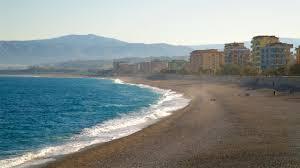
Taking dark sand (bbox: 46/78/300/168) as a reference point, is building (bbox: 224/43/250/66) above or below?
above

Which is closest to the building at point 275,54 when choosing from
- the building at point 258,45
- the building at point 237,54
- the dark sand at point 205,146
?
the building at point 258,45

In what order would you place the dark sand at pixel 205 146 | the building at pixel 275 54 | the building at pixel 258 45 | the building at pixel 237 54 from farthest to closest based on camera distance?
the building at pixel 237 54, the building at pixel 258 45, the building at pixel 275 54, the dark sand at pixel 205 146

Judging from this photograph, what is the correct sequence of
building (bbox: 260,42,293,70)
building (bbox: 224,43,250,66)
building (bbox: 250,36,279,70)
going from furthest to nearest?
building (bbox: 224,43,250,66) → building (bbox: 250,36,279,70) → building (bbox: 260,42,293,70)

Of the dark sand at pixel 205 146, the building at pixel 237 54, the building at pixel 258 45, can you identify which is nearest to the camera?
the dark sand at pixel 205 146

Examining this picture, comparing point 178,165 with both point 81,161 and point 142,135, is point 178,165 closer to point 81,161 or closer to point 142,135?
point 81,161

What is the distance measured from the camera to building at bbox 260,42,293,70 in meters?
142

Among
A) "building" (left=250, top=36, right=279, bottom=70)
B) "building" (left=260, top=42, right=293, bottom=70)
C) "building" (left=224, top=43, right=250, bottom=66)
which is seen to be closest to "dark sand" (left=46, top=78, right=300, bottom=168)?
"building" (left=260, top=42, right=293, bottom=70)

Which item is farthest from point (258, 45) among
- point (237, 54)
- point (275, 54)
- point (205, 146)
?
point (205, 146)

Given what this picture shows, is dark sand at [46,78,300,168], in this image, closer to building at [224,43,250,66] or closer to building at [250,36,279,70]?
building at [250,36,279,70]

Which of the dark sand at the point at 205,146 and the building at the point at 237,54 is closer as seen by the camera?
the dark sand at the point at 205,146

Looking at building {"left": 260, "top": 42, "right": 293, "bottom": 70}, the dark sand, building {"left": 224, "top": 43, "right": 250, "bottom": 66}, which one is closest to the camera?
the dark sand

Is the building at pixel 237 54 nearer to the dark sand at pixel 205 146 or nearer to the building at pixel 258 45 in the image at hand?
the building at pixel 258 45

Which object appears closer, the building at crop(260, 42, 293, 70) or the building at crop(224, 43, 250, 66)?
the building at crop(260, 42, 293, 70)

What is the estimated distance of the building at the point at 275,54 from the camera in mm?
141875
